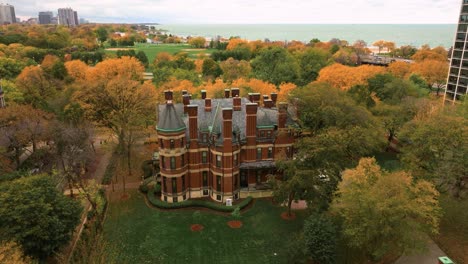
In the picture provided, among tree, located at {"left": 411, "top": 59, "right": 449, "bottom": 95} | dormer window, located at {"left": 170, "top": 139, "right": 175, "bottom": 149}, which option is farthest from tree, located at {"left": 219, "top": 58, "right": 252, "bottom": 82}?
dormer window, located at {"left": 170, "top": 139, "right": 175, "bottom": 149}

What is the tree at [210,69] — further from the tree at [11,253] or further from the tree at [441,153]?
the tree at [11,253]

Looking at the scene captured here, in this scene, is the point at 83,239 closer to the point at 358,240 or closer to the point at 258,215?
the point at 258,215

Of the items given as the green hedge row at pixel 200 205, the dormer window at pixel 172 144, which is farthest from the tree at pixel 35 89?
the green hedge row at pixel 200 205

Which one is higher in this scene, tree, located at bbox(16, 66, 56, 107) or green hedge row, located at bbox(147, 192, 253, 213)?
tree, located at bbox(16, 66, 56, 107)

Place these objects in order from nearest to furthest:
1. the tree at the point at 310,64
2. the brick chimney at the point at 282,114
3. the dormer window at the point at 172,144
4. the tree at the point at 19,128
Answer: the dormer window at the point at 172,144, the brick chimney at the point at 282,114, the tree at the point at 19,128, the tree at the point at 310,64

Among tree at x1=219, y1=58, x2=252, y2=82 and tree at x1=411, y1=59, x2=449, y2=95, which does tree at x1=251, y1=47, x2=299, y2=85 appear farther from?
tree at x1=411, y1=59, x2=449, y2=95

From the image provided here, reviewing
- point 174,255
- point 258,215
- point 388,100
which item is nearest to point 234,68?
point 388,100
